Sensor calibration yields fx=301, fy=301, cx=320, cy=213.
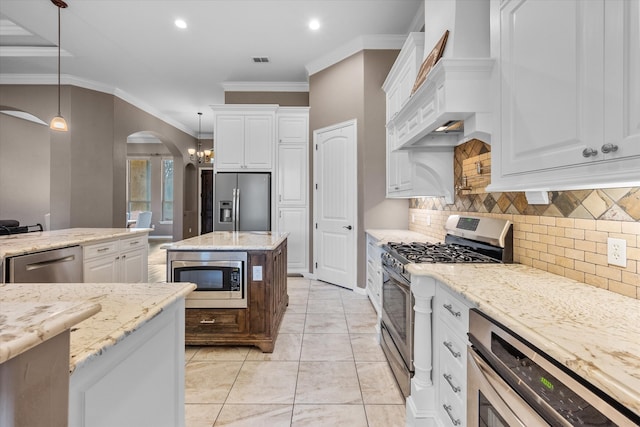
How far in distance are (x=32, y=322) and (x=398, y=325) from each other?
1.94 meters

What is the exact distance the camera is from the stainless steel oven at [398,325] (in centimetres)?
180

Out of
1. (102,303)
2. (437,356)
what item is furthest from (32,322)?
(437,356)

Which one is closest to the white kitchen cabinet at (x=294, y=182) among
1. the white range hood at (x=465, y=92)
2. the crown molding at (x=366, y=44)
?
the crown molding at (x=366, y=44)

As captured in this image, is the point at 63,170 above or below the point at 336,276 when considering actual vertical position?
above

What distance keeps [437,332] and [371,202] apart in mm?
2607

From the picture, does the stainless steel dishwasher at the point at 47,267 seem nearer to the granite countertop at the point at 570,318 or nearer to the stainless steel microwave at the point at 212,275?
the stainless steel microwave at the point at 212,275

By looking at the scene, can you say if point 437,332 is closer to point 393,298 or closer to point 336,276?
point 393,298

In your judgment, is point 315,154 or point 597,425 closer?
point 597,425

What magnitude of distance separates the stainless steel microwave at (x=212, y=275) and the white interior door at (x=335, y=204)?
6.73 feet

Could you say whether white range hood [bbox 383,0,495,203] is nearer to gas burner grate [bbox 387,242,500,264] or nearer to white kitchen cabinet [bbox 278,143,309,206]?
gas burner grate [bbox 387,242,500,264]

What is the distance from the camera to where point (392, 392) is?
202 centimetres

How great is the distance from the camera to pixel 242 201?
16.3 ft

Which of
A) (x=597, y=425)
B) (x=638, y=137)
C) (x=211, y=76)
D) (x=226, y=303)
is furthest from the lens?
(x=211, y=76)

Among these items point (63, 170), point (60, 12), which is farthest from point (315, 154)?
point (63, 170)
